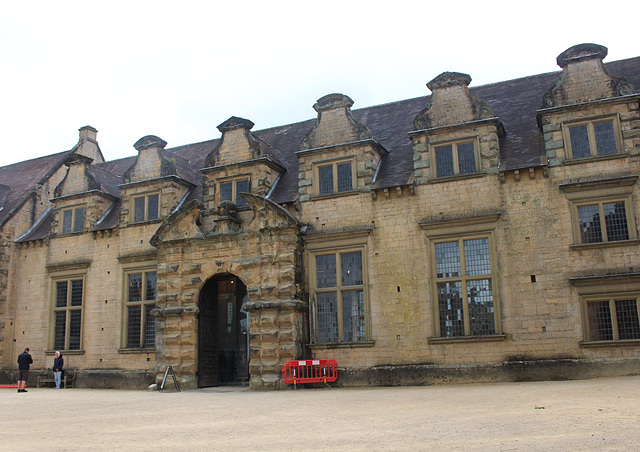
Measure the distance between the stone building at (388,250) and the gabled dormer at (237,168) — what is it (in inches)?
3.1

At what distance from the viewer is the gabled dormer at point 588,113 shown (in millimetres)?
18234

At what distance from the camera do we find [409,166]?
20953 millimetres

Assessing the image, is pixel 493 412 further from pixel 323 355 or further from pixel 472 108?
pixel 472 108

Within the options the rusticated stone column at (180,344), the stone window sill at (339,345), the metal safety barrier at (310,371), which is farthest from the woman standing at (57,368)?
the stone window sill at (339,345)

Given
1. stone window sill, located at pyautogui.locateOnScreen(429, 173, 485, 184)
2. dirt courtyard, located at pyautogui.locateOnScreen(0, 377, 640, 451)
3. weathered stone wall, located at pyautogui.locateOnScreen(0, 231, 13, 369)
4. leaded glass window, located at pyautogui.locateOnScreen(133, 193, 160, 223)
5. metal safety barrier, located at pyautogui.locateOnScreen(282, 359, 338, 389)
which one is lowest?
dirt courtyard, located at pyautogui.locateOnScreen(0, 377, 640, 451)

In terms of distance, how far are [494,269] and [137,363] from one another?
44.9 ft

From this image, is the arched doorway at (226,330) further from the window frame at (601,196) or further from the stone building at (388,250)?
the window frame at (601,196)

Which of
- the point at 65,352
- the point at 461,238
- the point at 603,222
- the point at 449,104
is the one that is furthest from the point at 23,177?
the point at 603,222

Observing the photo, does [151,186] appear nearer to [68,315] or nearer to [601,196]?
[68,315]

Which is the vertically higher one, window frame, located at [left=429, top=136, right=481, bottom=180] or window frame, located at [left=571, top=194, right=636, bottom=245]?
window frame, located at [left=429, top=136, right=481, bottom=180]

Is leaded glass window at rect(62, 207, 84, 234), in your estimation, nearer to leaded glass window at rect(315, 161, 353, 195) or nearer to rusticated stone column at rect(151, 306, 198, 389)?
rusticated stone column at rect(151, 306, 198, 389)

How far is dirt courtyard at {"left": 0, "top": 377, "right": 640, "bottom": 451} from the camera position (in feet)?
26.3

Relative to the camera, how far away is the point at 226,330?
23.0 meters

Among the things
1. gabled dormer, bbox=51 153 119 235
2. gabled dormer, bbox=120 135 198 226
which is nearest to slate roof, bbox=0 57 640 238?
gabled dormer, bbox=51 153 119 235
